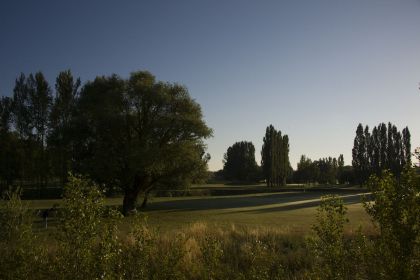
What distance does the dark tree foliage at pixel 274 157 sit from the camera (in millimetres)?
102062

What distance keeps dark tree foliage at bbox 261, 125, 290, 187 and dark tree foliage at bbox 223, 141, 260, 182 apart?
21771 mm

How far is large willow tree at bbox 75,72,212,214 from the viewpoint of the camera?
120 ft

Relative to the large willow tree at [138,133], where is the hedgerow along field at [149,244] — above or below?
below

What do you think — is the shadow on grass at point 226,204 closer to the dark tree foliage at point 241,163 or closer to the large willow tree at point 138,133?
the large willow tree at point 138,133

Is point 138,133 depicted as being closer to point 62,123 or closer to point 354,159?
point 62,123

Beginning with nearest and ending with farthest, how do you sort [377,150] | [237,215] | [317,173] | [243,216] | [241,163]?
[243,216]
[237,215]
[377,150]
[317,173]
[241,163]

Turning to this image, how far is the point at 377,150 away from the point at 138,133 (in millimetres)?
72207

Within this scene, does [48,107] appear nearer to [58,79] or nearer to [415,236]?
[58,79]

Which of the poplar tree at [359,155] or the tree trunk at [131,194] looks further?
the poplar tree at [359,155]

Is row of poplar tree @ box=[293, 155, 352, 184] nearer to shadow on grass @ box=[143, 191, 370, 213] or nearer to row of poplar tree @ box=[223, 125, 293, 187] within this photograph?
row of poplar tree @ box=[223, 125, 293, 187]

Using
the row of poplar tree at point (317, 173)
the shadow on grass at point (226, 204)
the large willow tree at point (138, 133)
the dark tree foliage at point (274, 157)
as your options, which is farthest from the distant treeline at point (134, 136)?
the row of poplar tree at point (317, 173)

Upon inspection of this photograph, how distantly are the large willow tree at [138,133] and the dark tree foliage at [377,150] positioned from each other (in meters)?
64.7

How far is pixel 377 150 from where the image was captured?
95812 millimetres

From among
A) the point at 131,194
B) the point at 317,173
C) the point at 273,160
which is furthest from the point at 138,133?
the point at 317,173
